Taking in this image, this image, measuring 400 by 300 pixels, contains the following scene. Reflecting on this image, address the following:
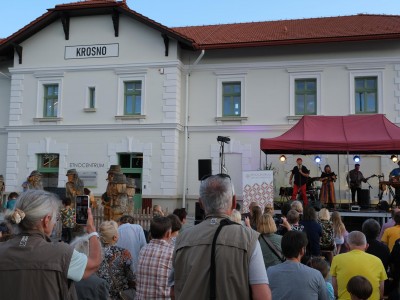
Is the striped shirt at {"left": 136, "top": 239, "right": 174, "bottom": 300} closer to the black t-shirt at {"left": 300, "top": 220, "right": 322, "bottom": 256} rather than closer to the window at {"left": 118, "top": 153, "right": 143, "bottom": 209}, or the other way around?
the black t-shirt at {"left": 300, "top": 220, "right": 322, "bottom": 256}

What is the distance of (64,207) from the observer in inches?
405

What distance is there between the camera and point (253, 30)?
20125 millimetres

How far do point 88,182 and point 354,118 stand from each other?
1043 centimetres

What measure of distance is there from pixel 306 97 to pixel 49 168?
36.0 ft

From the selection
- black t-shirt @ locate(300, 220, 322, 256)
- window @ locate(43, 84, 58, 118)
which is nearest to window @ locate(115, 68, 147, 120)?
window @ locate(43, 84, 58, 118)

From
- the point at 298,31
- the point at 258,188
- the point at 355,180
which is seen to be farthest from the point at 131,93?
the point at 355,180

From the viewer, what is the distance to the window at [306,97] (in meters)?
17.8

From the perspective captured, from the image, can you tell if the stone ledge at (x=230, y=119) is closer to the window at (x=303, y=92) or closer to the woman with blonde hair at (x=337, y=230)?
the window at (x=303, y=92)

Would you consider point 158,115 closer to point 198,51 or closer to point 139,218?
A: point 198,51

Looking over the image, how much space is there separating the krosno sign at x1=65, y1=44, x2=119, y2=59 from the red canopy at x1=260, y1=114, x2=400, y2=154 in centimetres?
824

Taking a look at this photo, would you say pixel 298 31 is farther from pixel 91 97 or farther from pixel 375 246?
pixel 375 246

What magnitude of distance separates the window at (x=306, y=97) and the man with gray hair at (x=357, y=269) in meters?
13.5

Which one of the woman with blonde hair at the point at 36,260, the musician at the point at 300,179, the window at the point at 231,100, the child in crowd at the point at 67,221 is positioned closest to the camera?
the woman with blonde hair at the point at 36,260

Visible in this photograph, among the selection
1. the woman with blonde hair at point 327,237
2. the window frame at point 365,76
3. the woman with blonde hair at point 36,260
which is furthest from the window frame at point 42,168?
the woman with blonde hair at point 36,260
